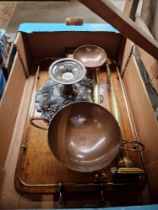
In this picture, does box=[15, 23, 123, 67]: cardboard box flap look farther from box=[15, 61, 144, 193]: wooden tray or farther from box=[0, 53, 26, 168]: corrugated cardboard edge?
box=[15, 61, 144, 193]: wooden tray

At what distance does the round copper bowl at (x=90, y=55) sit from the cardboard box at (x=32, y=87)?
8cm

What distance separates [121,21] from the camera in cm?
87

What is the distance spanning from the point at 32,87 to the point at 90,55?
22.8 inches

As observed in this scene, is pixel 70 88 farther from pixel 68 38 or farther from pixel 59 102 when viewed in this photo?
pixel 68 38

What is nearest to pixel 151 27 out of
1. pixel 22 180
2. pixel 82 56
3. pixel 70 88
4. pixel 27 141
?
pixel 82 56

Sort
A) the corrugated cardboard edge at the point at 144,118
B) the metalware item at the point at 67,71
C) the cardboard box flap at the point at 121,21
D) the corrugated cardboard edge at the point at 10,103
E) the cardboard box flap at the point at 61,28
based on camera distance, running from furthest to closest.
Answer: the cardboard box flap at the point at 61,28, the metalware item at the point at 67,71, the corrugated cardboard edge at the point at 10,103, the corrugated cardboard edge at the point at 144,118, the cardboard box flap at the point at 121,21

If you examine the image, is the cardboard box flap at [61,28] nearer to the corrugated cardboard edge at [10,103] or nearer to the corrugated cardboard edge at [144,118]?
the corrugated cardboard edge at [10,103]

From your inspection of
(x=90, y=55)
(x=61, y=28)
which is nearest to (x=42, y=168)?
(x=90, y=55)

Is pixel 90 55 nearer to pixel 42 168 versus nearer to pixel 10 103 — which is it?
pixel 10 103

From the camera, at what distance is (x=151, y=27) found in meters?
1.92

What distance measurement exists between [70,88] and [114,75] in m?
0.49

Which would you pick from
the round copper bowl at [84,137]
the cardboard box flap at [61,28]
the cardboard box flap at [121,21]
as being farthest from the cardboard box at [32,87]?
the cardboard box flap at [121,21]

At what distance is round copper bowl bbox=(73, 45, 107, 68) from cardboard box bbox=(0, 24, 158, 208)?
0.08 metres

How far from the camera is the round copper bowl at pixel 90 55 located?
1800mm
